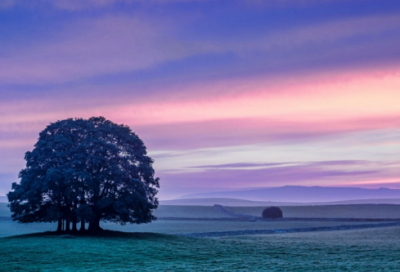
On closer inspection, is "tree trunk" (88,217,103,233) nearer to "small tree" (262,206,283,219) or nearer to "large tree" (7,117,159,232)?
"large tree" (7,117,159,232)

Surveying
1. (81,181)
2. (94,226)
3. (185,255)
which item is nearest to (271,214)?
(94,226)

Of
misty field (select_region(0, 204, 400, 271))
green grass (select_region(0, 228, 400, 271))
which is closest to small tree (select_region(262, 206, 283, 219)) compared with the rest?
misty field (select_region(0, 204, 400, 271))

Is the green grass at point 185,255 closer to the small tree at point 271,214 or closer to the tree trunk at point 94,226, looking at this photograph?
the tree trunk at point 94,226

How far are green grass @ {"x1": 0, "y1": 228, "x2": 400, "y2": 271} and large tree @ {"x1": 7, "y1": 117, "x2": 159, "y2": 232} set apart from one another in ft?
10.2

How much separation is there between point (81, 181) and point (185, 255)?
17.0 metres

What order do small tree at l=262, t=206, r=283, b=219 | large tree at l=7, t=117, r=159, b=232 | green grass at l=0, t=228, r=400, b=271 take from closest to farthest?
green grass at l=0, t=228, r=400, b=271
large tree at l=7, t=117, r=159, b=232
small tree at l=262, t=206, r=283, b=219

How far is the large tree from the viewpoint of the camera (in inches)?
2010

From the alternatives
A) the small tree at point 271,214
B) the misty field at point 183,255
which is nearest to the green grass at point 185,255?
the misty field at point 183,255

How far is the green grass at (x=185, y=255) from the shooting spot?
33281 millimetres

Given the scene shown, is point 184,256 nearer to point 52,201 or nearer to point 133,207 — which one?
point 133,207

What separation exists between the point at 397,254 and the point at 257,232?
34915 millimetres

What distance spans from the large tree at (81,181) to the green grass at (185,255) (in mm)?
3106

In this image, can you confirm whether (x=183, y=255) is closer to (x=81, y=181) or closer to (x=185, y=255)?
(x=185, y=255)

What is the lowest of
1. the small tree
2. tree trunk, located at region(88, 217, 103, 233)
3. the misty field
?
the misty field
